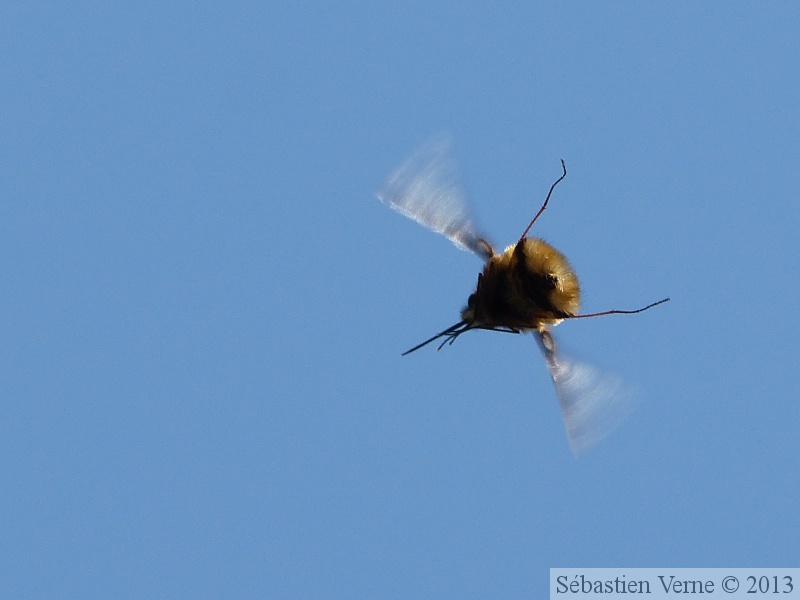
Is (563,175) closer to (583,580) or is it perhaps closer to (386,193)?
(386,193)

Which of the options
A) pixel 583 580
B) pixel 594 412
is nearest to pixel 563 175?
pixel 594 412

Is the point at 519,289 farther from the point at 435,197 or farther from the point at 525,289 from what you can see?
the point at 435,197

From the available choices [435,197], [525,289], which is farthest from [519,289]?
[435,197]

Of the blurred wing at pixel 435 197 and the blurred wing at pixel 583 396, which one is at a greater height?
the blurred wing at pixel 435 197

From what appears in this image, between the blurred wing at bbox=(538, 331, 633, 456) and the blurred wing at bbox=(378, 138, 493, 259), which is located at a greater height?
the blurred wing at bbox=(378, 138, 493, 259)
